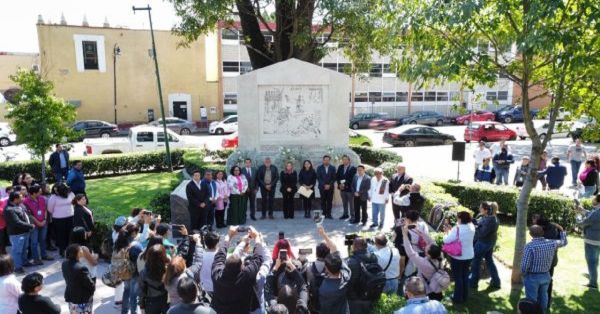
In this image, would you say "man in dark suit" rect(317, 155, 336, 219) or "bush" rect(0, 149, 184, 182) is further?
"bush" rect(0, 149, 184, 182)

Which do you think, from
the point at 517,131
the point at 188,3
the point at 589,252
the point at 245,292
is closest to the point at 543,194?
the point at 589,252

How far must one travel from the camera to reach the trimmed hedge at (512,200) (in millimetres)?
11391

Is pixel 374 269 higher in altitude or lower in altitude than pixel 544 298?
higher

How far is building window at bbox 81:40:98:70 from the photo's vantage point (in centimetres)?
3619

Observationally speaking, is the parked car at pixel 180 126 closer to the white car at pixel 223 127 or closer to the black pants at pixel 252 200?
the white car at pixel 223 127

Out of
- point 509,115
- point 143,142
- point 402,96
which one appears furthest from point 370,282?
point 402,96

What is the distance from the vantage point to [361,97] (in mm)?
43750

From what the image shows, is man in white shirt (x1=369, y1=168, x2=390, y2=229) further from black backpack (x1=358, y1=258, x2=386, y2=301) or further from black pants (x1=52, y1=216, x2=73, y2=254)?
black pants (x1=52, y1=216, x2=73, y2=254)

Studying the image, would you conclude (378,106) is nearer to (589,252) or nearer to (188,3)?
(188,3)

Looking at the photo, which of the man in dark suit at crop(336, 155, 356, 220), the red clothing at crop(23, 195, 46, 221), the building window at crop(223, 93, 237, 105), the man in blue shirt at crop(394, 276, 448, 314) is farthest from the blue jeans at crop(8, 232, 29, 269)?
the building window at crop(223, 93, 237, 105)

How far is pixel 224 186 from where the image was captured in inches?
434

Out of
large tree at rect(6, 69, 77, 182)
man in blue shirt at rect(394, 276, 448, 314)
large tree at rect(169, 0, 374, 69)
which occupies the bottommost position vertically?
man in blue shirt at rect(394, 276, 448, 314)

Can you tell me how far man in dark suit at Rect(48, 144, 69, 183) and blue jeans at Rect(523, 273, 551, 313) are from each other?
41.5ft

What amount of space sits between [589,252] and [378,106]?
1445 inches
